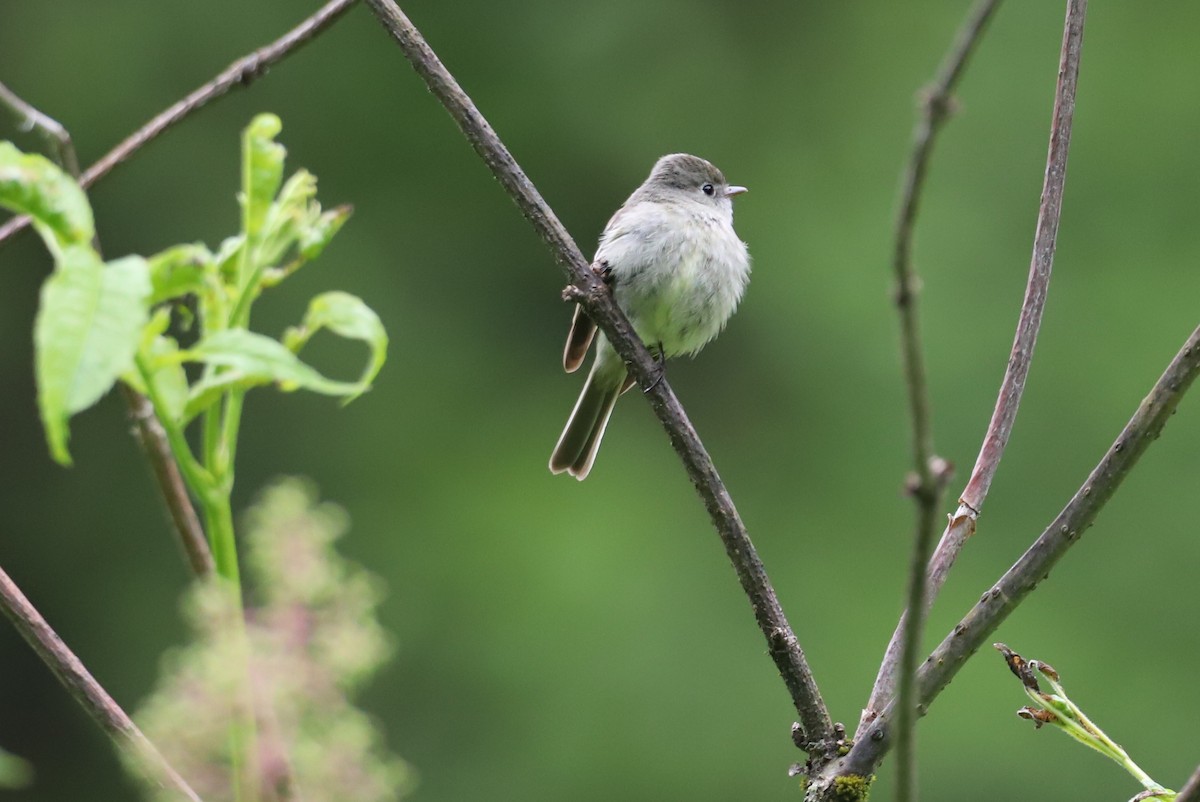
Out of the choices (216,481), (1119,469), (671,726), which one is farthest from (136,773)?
(671,726)

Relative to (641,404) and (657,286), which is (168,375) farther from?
Result: (641,404)

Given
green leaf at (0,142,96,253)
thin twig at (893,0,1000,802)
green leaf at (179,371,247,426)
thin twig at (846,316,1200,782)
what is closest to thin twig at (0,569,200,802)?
green leaf at (179,371,247,426)

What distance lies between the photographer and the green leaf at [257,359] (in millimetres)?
915

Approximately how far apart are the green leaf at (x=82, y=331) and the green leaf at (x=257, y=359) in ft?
0.19

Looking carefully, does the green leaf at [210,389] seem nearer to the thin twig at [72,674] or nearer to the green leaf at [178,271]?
the green leaf at [178,271]

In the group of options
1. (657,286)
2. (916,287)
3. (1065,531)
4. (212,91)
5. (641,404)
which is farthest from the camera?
(641,404)

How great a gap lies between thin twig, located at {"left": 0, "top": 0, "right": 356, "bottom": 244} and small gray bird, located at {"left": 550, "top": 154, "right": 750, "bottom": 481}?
247 centimetres

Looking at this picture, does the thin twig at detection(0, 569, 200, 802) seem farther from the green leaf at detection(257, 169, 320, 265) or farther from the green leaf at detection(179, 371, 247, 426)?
the green leaf at detection(257, 169, 320, 265)

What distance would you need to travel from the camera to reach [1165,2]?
34.8 feet

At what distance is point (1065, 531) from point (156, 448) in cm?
90

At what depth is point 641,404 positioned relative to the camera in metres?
9.91

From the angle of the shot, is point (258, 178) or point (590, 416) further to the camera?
point (590, 416)

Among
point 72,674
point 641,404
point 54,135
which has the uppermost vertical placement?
point 641,404

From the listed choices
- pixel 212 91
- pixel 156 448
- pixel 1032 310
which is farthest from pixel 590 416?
pixel 156 448
